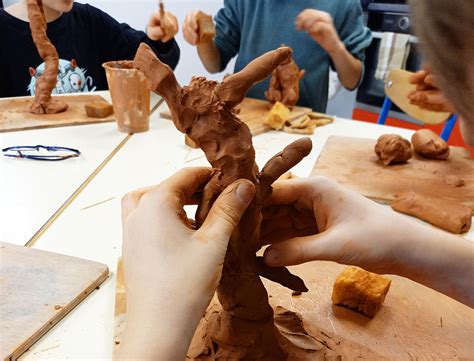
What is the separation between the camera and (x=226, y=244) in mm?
680

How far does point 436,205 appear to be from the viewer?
1.33 metres

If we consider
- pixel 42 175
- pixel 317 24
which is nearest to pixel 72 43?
pixel 42 175

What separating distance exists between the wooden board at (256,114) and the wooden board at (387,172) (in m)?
0.33

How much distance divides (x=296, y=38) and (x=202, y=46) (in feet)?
1.90

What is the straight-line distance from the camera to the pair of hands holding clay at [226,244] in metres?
0.63

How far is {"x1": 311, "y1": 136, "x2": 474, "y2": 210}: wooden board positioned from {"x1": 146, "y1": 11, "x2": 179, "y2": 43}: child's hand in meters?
0.97

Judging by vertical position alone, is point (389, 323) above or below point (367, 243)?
below

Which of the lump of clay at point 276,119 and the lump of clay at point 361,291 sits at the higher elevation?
the lump of clay at point 276,119

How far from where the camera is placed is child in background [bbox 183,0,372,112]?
2385 millimetres

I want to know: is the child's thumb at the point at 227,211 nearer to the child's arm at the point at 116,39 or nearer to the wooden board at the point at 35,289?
the wooden board at the point at 35,289

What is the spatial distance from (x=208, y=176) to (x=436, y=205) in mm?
887

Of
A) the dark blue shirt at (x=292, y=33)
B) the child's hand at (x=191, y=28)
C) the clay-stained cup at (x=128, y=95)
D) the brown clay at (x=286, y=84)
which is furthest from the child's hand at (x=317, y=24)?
the clay-stained cup at (x=128, y=95)

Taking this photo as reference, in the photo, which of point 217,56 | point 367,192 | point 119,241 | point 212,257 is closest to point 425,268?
point 212,257

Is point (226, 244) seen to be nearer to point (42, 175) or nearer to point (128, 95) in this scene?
point (42, 175)
